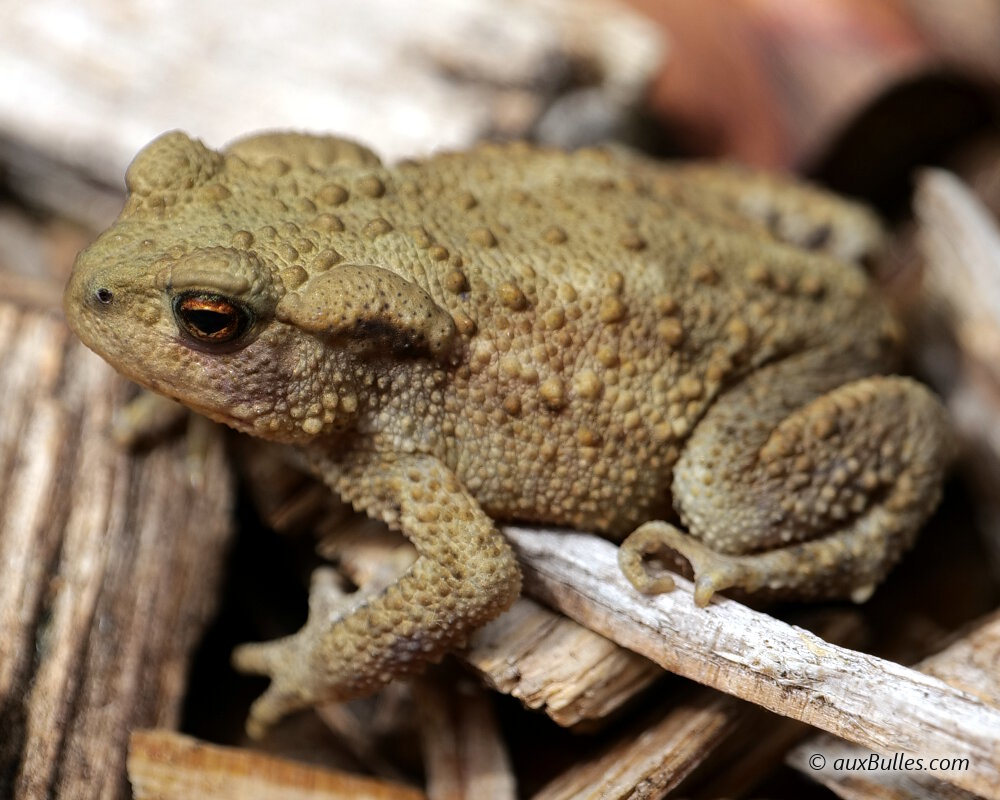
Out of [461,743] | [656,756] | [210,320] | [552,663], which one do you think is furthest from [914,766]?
[210,320]

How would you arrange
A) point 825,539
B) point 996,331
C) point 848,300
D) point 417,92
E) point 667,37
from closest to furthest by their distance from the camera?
point 825,539, point 848,300, point 996,331, point 417,92, point 667,37

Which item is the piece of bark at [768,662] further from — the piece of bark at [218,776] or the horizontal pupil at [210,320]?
the horizontal pupil at [210,320]

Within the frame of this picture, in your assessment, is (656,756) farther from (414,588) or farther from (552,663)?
(414,588)

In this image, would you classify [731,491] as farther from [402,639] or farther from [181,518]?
[181,518]

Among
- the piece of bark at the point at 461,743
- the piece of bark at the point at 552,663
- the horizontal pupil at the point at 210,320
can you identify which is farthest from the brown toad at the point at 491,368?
the piece of bark at the point at 461,743

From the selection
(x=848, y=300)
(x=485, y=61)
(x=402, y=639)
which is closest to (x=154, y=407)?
(x=402, y=639)

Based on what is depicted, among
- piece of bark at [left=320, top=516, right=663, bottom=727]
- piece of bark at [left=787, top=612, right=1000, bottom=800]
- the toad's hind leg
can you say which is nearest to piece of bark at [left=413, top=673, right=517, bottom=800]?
piece of bark at [left=320, top=516, right=663, bottom=727]

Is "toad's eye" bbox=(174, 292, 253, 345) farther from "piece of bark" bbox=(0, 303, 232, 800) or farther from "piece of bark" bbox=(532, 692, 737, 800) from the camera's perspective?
"piece of bark" bbox=(532, 692, 737, 800)
